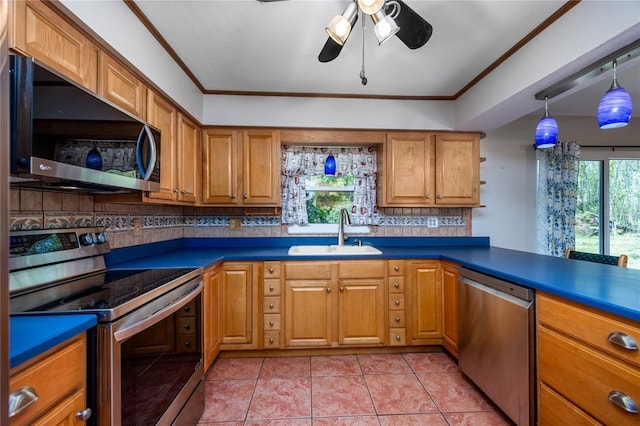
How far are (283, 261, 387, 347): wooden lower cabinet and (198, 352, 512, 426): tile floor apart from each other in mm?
186

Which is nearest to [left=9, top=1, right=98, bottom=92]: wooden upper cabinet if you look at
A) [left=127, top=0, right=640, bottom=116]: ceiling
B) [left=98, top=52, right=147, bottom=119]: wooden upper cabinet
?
[left=98, top=52, right=147, bottom=119]: wooden upper cabinet

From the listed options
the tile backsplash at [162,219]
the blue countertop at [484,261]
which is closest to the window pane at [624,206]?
the blue countertop at [484,261]

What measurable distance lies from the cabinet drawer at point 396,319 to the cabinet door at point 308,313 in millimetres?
527

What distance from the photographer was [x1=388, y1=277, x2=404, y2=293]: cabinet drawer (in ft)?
7.48

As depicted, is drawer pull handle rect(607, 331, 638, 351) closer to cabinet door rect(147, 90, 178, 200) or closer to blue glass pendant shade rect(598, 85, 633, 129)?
blue glass pendant shade rect(598, 85, 633, 129)

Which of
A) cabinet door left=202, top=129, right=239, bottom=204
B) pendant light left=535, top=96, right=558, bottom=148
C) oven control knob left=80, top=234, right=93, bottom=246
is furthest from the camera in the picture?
cabinet door left=202, top=129, right=239, bottom=204

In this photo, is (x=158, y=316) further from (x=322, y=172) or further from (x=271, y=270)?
(x=322, y=172)

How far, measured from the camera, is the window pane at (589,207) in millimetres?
2947

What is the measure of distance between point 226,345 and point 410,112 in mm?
2690

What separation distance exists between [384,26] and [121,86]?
1420 millimetres

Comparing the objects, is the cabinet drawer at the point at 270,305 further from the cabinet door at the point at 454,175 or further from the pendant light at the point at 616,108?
the pendant light at the point at 616,108

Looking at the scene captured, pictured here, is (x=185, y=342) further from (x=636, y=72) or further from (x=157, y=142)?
(x=636, y=72)

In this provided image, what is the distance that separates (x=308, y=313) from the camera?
2232 mm

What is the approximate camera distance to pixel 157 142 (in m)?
1.57
